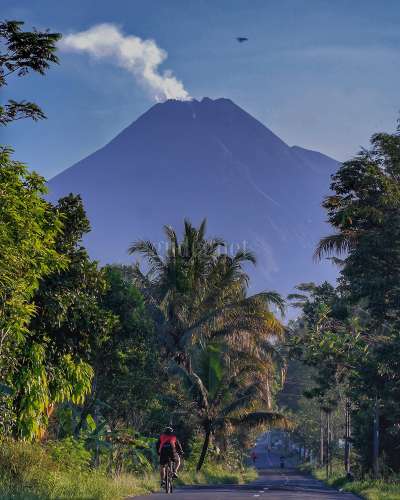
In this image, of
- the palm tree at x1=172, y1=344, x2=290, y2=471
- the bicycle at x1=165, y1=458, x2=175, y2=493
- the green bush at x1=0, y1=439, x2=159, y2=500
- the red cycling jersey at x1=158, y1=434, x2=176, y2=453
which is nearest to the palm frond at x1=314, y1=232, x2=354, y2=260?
the palm tree at x1=172, y1=344, x2=290, y2=471

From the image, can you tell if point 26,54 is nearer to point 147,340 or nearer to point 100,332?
point 100,332

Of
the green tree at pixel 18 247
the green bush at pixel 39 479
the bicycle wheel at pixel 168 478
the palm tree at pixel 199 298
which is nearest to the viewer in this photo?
the green bush at pixel 39 479

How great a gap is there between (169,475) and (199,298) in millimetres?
23067

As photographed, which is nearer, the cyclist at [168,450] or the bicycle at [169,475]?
the bicycle at [169,475]

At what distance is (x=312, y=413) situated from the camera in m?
106

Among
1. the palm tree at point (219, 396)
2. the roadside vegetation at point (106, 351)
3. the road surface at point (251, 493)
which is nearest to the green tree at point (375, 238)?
the road surface at point (251, 493)

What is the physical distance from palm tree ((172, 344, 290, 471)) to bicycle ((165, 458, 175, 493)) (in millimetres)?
20219

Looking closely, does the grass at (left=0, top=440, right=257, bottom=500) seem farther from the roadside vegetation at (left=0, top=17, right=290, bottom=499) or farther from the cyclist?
the cyclist

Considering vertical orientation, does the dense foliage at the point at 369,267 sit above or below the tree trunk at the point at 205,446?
above

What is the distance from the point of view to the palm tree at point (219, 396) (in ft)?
160

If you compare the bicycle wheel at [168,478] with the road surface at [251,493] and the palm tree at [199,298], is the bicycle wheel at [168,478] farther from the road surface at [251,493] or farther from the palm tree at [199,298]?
the palm tree at [199,298]

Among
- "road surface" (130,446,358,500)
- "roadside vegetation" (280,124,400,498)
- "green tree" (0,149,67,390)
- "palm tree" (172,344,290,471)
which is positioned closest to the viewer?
"green tree" (0,149,67,390)

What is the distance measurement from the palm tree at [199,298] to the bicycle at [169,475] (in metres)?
21.4

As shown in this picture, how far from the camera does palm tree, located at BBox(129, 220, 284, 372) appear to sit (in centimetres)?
4969
